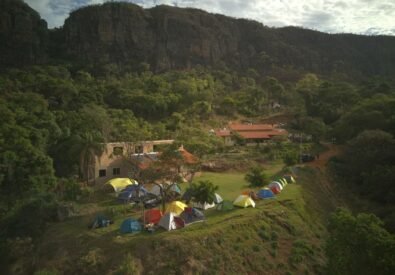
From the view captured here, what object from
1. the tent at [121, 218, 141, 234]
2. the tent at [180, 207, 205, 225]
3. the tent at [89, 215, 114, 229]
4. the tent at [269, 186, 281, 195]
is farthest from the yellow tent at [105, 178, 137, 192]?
the tent at [269, 186, 281, 195]

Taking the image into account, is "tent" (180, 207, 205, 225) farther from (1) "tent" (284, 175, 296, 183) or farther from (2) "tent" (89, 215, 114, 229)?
(1) "tent" (284, 175, 296, 183)

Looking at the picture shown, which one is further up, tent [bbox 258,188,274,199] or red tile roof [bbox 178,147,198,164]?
red tile roof [bbox 178,147,198,164]

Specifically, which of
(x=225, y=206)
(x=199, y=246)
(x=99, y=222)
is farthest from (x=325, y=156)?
(x=99, y=222)

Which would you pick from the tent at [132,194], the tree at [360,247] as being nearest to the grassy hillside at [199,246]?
the tent at [132,194]

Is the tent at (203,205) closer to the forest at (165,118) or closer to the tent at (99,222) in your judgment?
the forest at (165,118)

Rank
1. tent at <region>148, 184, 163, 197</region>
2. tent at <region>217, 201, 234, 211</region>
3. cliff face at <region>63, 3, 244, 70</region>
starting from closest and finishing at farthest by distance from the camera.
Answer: tent at <region>217, 201, 234, 211</region> < tent at <region>148, 184, 163, 197</region> < cliff face at <region>63, 3, 244, 70</region>
